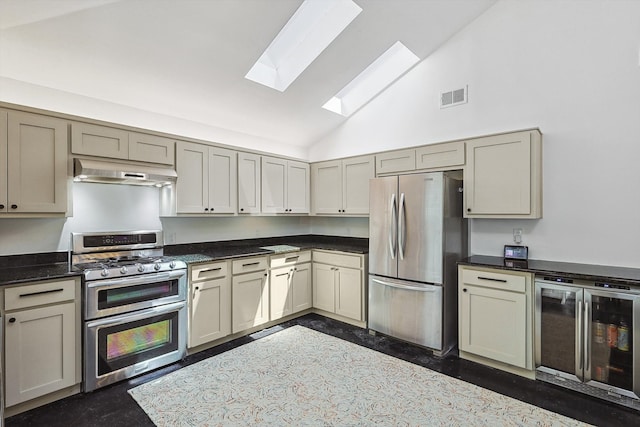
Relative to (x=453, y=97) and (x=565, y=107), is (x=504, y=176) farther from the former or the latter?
(x=453, y=97)

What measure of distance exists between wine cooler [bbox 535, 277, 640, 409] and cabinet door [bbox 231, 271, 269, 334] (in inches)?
111

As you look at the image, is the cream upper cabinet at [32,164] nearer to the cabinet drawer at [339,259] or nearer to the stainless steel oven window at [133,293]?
the stainless steel oven window at [133,293]

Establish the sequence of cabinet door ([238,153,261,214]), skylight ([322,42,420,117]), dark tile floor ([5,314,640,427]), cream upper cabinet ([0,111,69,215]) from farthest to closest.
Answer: skylight ([322,42,420,117]) < cabinet door ([238,153,261,214]) < cream upper cabinet ([0,111,69,215]) < dark tile floor ([5,314,640,427])

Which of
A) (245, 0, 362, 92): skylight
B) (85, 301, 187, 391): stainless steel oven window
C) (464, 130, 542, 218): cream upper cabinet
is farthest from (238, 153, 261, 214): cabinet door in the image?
(464, 130, 542, 218): cream upper cabinet

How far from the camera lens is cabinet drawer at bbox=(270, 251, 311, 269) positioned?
13.0 feet

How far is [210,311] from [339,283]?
5.44ft

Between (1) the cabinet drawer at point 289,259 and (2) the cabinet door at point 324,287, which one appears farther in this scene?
(2) the cabinet door at point 324,287

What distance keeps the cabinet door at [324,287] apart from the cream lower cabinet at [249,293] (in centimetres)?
81

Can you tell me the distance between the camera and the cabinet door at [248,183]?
3.95 m

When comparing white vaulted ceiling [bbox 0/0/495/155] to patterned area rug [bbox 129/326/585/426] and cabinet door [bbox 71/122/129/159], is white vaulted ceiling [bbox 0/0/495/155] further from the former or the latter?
patterned area rug [bbox 129/326/585/426]

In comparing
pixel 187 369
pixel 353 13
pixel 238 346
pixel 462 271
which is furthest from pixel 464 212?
pixel 187 369

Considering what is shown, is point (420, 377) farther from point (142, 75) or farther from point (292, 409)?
point (142, 75)

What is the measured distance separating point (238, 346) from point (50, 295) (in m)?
1.78

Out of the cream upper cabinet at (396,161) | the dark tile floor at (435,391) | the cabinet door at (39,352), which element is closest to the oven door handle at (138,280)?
the cabinet door at (39,352)
